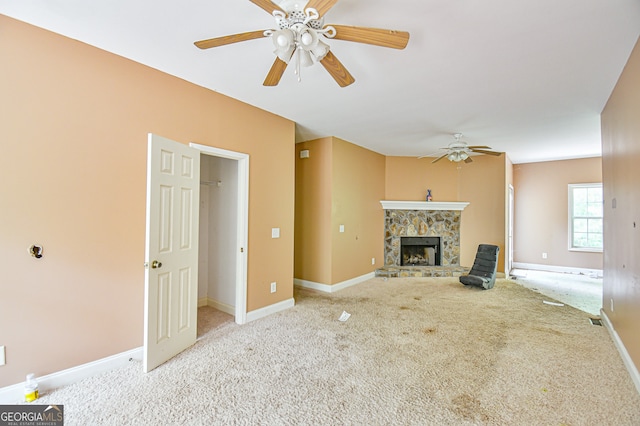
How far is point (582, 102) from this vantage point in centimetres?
337

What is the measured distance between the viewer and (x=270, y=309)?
12.7 feet

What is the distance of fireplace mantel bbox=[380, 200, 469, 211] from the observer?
650cm

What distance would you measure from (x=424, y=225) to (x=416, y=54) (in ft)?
15.9

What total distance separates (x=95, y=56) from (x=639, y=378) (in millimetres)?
4972

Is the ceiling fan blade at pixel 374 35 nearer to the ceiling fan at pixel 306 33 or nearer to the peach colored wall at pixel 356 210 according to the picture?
the ceiling fan at pixel 306 33

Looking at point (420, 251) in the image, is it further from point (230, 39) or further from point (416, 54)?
point (230, 39)

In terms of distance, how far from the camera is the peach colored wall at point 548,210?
259 inches

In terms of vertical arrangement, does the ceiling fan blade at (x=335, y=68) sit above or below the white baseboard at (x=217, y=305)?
above

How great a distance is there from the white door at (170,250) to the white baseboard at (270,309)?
80cm

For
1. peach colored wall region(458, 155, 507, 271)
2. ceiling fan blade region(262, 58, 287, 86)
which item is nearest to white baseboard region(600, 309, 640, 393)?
peach colored wall region(458, 155, 507, 271)

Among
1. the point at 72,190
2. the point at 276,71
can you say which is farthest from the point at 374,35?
the point at 72,190

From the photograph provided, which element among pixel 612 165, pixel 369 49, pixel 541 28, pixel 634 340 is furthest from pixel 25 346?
pixel 612 165

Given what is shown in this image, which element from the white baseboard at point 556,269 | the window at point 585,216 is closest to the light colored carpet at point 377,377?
the white baseboard at point 556,269

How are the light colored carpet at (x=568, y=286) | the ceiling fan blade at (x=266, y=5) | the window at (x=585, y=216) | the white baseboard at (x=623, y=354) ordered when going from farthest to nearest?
the window at (x=585, y=216) → the light colored carpet at (x=568, y=286) → the white baseboard at (x=623, y=354) → the ceiling fan blade at (x=266, y=5)
